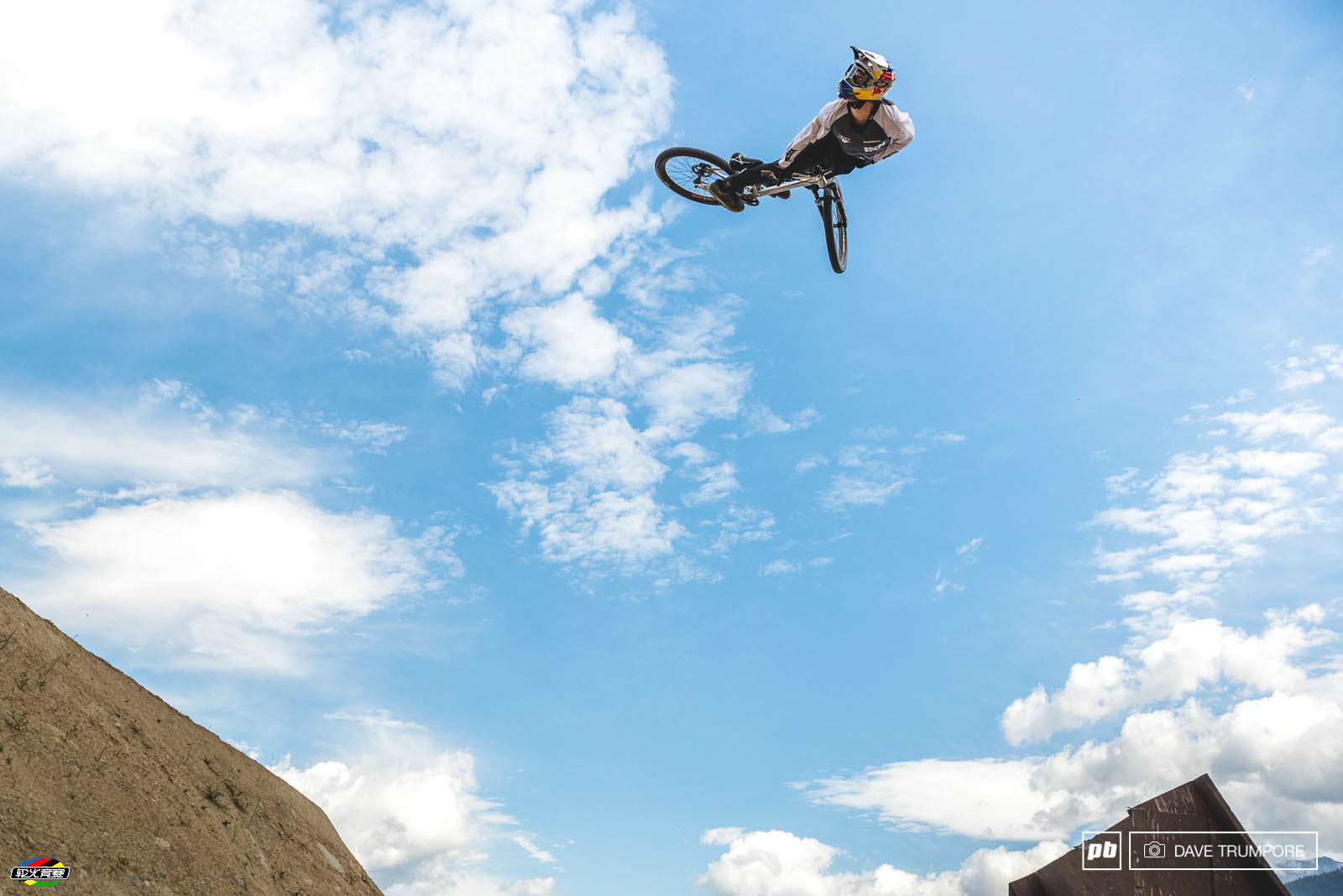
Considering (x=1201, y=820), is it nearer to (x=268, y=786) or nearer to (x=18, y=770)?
(x=18, y=770)

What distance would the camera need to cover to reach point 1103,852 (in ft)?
21.5

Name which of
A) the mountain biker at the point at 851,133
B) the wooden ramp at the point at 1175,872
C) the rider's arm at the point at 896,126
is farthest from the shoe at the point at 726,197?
the wooden ramp at the point at 1175,872

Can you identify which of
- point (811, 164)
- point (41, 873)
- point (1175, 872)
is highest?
point (811, 164)

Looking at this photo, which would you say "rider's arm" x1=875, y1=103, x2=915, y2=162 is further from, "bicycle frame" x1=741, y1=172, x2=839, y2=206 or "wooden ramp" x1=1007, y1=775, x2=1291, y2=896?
"wooden ramp" x1=1007, y1=775, x2=1291, y2=896

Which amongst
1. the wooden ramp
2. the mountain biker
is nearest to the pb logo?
the wooden ramp

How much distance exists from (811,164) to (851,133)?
105 cm

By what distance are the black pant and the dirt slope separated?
13.1 meters

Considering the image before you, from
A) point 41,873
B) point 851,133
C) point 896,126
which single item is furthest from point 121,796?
point 896,126

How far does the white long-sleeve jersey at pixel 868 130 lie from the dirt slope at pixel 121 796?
1379cm

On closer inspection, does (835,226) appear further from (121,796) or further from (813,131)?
(121,796)

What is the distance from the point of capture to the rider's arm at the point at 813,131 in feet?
37.9

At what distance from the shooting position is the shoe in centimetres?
1319

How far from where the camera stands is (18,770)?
34.6 ft

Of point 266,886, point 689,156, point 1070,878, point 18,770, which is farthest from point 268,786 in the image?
point 1070,878
